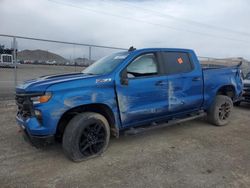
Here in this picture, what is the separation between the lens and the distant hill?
9204mm

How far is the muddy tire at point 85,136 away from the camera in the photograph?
12.7ft

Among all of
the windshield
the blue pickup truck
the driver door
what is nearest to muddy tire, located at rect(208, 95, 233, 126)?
the blue pickup truck

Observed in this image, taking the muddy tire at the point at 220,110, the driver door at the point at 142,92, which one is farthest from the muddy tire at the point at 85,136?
the muddy tire at the point at 220,110

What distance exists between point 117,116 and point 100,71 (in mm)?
1009

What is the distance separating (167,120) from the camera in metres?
5.30

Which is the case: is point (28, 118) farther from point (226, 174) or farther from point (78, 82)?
point (226, 174)

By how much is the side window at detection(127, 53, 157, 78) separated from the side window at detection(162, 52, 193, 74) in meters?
0.34

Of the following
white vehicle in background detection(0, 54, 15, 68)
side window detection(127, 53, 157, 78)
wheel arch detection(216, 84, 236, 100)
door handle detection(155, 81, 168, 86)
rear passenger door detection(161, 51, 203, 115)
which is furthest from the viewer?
white vehicle in background detection(0, 54, 15, 68)

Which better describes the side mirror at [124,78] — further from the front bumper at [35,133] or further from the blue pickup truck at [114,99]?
the front bumper at [35,133]

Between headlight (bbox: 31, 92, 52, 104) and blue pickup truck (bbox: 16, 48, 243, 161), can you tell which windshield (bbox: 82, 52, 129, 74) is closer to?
blue pickup truck (bbox: 16, 48, 243, 161)

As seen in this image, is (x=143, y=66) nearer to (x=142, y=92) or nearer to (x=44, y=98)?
(x=142, y=92)

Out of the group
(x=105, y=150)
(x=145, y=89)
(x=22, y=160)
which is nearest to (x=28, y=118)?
(x=22, y=160)

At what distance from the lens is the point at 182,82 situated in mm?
5219

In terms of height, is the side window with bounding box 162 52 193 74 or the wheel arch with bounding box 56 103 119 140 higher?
the side window with bounding box 162 52 193 74
